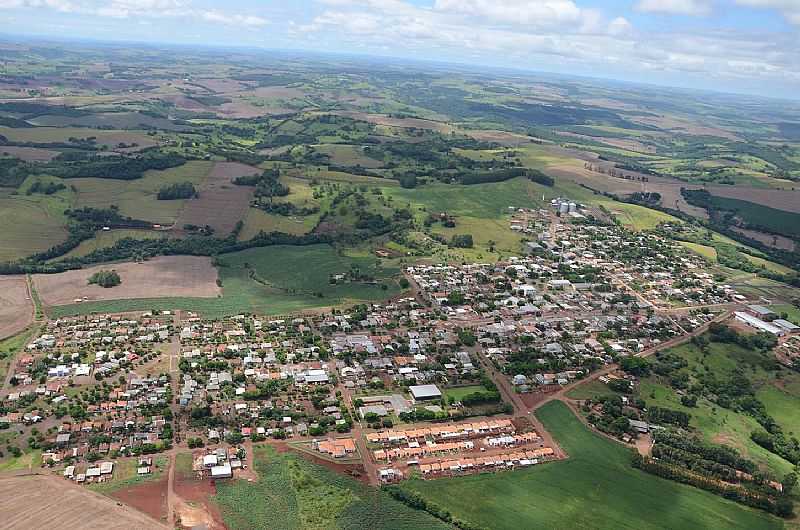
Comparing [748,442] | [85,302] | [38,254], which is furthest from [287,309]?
[748,442]

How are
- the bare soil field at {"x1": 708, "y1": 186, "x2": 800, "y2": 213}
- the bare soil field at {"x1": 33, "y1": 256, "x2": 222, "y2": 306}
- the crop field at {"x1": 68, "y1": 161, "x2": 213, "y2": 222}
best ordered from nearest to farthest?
the bare soil field at {"x1": 33, "y1": 256, "x2": 222, "y2": 306} → the crop field at {"x1": 68, "y1": 161, "x2": 213, "y2": 222} → the bare soil field at {"x1": 708, "y1": 186, "x2": 800, "y2": 213}

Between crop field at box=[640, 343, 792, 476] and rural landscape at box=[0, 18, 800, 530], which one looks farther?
crop field at box=[640, 343, 792, 476]

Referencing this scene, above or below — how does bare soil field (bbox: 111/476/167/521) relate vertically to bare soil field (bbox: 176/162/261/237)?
below

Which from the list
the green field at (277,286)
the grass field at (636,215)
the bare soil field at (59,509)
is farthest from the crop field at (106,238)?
the grass field at (636,215)

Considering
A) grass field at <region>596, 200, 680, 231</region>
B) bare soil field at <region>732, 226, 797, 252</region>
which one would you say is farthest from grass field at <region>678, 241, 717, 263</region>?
bare soil field at <region>732, 226, 797, 252</region>

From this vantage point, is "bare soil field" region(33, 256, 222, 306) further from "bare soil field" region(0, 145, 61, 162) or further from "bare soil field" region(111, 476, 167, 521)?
"bare soil field" region(0, 145, 61, 162)

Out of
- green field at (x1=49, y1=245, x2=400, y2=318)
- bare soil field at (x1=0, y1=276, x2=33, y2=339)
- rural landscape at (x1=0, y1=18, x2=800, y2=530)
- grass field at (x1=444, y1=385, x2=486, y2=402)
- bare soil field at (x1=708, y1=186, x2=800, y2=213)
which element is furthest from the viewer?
bare soil field at (x1=708, y1=186, x2=800, y2=213)

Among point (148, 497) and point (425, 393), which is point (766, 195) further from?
point (148, 497)

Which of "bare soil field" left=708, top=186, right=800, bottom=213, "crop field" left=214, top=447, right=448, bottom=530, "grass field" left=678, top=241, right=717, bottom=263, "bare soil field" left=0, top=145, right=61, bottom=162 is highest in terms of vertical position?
"bare soil field" left=708, top=186, right=800, bottom=213
